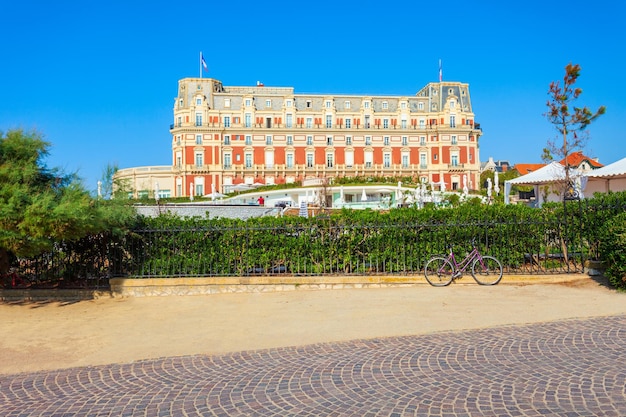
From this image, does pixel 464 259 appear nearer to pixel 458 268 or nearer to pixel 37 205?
pixel 458 268

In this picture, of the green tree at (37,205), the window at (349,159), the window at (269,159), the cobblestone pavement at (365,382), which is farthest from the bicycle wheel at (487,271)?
the window at (349,159)

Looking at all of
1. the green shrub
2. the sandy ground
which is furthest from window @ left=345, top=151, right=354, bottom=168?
the green shrub

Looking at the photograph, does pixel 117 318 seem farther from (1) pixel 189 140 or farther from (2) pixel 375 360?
(1) pixel 189 140

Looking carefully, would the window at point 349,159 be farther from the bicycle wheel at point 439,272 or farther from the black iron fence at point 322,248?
the bicycle wheel at point 439,272

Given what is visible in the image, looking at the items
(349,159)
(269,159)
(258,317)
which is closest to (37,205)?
(258,317)

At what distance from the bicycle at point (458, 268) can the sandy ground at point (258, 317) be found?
227 millimetres

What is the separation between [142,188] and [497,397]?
9.04m

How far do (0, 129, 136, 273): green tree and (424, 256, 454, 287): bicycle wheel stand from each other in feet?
20.5

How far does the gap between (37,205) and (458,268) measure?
7947mm

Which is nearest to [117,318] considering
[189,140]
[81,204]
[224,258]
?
[81,204]

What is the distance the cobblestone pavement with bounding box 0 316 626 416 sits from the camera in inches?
166

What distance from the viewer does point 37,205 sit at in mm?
7820

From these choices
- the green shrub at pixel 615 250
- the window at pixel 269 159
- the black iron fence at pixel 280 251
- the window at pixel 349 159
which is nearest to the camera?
the green shrub at pixel 615 250

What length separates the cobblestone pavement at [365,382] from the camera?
422 cm
